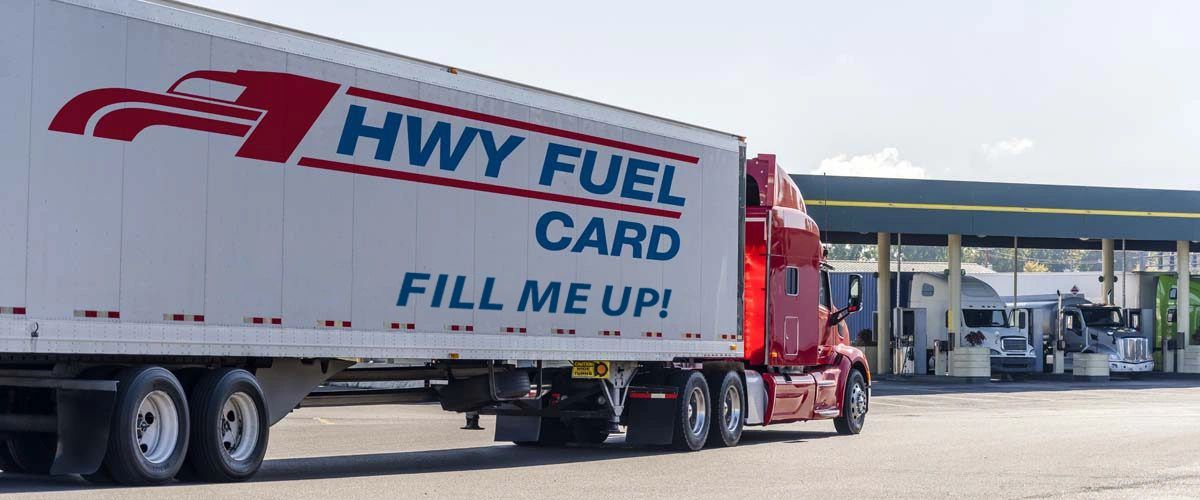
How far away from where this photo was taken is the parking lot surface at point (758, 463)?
12656 mm

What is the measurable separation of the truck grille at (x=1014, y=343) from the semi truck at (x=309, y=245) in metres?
28.8

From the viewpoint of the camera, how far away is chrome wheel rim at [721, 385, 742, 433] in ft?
63.7

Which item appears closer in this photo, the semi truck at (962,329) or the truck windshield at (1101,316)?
the semi truck at (962,329)

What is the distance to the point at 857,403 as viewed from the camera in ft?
74.5

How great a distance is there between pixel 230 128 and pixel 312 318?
70.5 inches

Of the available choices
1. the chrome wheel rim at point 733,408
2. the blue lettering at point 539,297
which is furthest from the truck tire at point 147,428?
the chrome wheel rim at point 733,408

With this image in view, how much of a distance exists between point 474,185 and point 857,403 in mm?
9393

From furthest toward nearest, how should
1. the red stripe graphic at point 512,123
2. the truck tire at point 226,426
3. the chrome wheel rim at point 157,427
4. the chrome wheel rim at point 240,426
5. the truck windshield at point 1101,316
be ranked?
the truck windshield at point 1101,316
the red stripe graphic at point 512,123
the chrome wheel rim at point 240,426
the truck tire at point 226,426
the chrome wheel rim at point 157,427

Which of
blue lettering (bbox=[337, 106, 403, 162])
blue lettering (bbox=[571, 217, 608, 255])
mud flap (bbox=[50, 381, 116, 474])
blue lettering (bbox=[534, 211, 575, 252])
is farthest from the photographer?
blue lettering (bbox=[571, 217, 608, 255])

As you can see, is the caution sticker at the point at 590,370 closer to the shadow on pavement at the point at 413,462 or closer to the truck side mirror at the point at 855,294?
the shadow on pavement at the point at 413,462

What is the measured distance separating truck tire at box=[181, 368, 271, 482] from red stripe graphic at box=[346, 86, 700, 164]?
8.88ft

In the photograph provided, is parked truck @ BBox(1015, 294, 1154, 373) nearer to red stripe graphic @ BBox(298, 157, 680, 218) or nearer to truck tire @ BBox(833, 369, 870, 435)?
truck tire @ BBox(833, 369, 870, 435)

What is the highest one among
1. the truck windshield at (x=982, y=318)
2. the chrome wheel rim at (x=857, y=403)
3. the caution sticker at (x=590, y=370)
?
the truck windshield at (x=982, y=318)

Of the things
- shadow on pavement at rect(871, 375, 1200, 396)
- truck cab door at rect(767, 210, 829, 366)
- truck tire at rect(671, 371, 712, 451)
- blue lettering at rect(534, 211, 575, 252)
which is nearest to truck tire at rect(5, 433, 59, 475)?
blue lettering at rect(534, 211, 575, 252)
